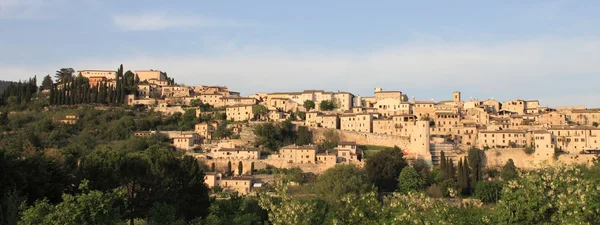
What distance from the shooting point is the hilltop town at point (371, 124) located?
193ft

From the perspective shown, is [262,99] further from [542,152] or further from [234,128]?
[542,152]

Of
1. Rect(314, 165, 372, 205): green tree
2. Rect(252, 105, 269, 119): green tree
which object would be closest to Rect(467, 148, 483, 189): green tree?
Rect(314, 165, 372, 205): green tree

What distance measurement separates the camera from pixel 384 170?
52.4 meters

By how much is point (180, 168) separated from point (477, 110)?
4318 cm

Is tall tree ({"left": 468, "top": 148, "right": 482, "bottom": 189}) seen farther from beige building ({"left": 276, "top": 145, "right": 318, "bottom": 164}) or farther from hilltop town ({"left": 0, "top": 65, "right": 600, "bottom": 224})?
beige building ({"left": 276, "top": 145, "right": 318, "bottom": 164})

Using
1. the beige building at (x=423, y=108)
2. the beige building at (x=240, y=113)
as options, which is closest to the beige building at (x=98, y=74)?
the beige building at (x=240, y=113)

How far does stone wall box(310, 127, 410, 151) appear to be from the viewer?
210 feet

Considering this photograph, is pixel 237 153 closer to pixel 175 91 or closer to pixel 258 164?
pixel 258 164

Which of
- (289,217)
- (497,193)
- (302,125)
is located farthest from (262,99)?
(289,217)

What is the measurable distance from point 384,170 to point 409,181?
2.21 m

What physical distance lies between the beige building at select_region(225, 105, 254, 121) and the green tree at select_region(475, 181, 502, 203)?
29320 mm

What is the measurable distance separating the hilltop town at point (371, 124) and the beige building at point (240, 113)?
0.10 metres

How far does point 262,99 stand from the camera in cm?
8231

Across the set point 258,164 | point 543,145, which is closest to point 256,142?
point 258,164
